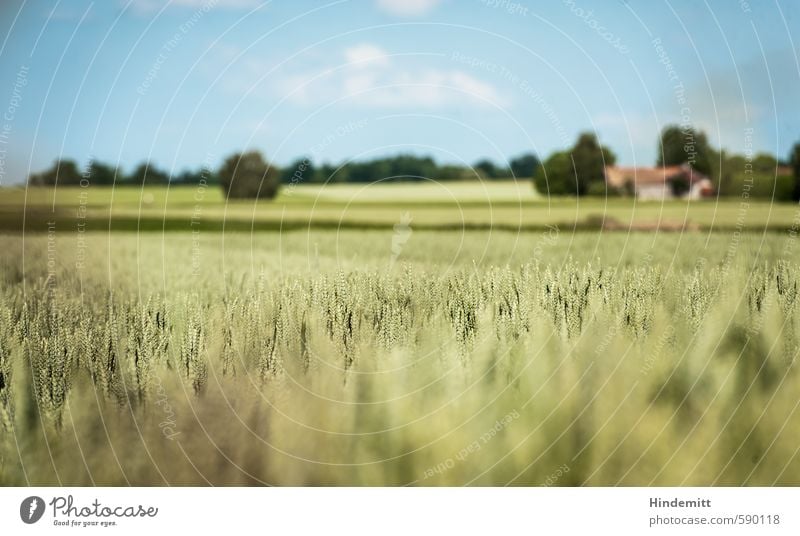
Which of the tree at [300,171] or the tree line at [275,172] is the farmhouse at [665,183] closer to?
the tree line at [275,172]

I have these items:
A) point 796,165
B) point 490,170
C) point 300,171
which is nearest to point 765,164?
point 796,165

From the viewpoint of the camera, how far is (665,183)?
3.87 m

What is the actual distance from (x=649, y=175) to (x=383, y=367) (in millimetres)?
1555

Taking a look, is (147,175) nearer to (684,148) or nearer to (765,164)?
(684,148)

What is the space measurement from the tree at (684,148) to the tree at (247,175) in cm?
177

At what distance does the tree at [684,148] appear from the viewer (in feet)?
12.4

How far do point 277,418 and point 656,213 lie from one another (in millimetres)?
1973

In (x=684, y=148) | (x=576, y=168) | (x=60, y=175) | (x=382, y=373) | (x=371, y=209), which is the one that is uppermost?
(x=684, y=148)

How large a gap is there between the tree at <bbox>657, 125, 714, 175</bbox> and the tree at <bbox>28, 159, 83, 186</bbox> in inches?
104

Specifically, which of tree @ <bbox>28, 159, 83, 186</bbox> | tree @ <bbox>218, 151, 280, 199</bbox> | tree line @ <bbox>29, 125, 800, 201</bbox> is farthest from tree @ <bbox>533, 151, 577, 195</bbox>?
tree @ <bbox>28, 159, 83, 186</bbox>

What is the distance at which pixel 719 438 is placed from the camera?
363 cm

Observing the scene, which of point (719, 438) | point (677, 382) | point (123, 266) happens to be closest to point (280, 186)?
point (123, 266)

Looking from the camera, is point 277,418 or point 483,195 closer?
point 277,418
